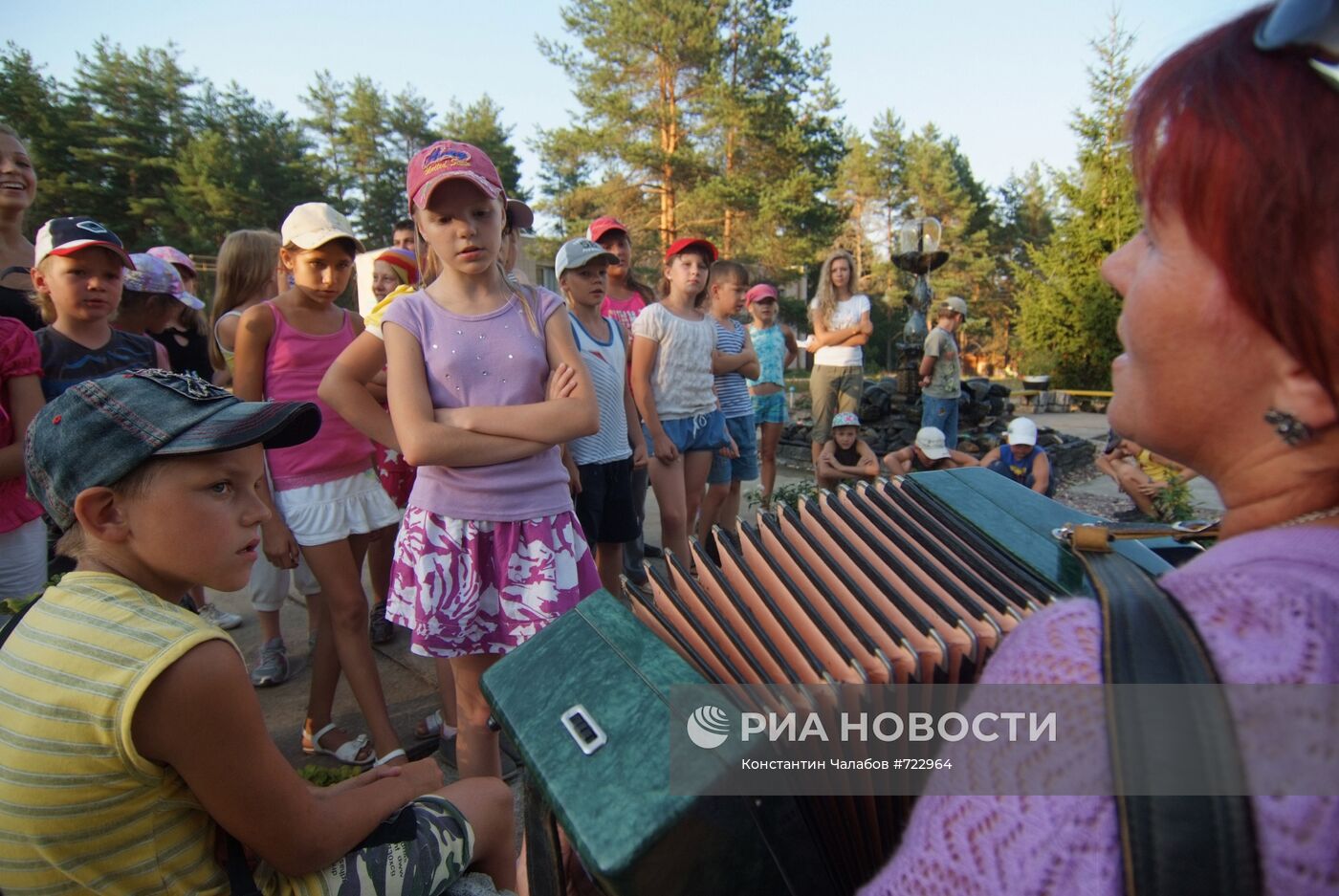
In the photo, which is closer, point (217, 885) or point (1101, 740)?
point (1101, 740)

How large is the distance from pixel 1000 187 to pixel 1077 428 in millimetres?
41828

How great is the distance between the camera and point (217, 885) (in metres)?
1.25

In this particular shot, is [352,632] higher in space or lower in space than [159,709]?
lower

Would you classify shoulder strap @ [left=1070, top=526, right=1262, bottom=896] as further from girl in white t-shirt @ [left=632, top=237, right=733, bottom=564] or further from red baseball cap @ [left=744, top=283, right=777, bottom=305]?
red baseball cap @ [left=744, top=283, right=777, bottom=305]

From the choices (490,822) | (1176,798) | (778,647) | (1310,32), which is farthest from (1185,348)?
(490,822)

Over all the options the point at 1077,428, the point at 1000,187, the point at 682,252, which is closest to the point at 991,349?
the point at 1000,187

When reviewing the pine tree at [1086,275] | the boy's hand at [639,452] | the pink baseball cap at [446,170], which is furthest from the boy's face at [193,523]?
the pine tree at [1086,275]

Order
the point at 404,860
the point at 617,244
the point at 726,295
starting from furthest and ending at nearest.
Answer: the point at 726,295, the point at 617,244, the point at 404,860

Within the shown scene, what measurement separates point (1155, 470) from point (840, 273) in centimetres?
305

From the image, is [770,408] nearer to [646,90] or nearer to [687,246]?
[687,246]

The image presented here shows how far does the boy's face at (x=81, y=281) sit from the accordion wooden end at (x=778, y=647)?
2502mm

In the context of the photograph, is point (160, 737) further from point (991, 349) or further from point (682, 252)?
point (991, 349)

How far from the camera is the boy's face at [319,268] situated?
9.01ft

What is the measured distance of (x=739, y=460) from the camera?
4781 millimetres
